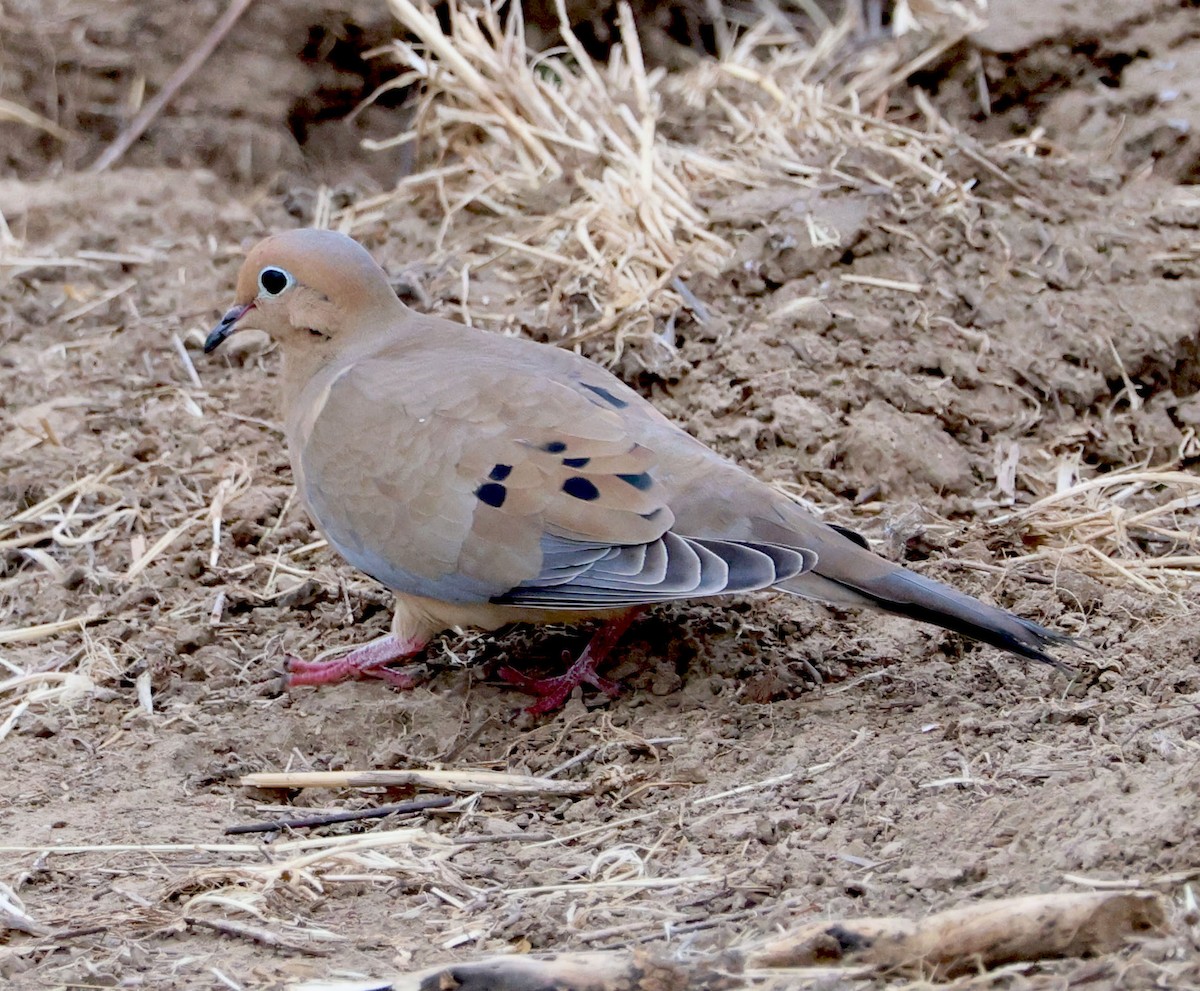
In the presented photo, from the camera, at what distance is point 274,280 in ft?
13.1

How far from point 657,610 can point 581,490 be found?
23.2 inches

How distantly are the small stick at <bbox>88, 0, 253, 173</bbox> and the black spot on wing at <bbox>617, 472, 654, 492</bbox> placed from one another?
4030 mm

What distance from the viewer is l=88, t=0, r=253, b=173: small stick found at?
665 cm

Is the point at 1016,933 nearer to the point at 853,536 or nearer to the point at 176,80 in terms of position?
the point at 853,536

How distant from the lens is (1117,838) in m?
2.41

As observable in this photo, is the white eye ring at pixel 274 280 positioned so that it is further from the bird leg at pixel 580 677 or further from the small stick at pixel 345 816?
the small stick at pixel 345 816

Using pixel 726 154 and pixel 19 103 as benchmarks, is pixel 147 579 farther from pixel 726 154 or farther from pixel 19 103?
pixel 19 103

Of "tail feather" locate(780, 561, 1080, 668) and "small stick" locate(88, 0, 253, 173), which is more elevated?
"small stick" locate(88, 0, 253, 173)

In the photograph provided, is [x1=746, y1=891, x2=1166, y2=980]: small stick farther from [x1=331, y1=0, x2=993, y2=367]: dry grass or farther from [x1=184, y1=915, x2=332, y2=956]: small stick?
[x1=331, y1=0, x2=993, y2=367]: dry grass

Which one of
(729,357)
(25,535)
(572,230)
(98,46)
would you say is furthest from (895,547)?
(98,46)

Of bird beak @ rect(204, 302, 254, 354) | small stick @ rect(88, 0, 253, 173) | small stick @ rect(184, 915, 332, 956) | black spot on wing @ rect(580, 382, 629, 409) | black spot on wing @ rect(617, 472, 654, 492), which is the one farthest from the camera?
small stick @ rect(88, 0, 253, 173)

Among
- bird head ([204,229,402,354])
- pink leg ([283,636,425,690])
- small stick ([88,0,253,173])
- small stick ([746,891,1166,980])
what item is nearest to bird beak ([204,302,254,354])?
bird head ([204,229,402,354])

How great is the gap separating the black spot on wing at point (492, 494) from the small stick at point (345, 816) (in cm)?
65

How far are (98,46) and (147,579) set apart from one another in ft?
11.4
